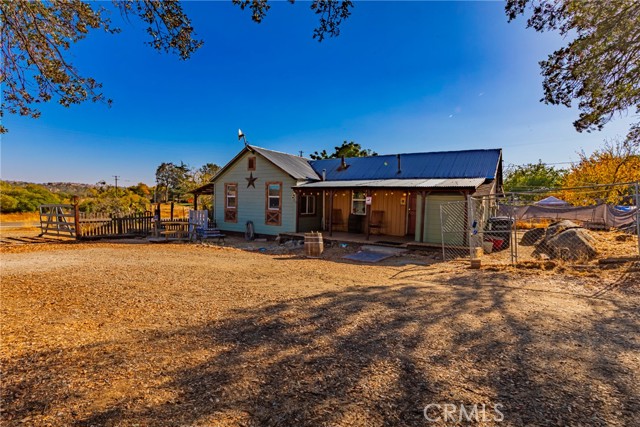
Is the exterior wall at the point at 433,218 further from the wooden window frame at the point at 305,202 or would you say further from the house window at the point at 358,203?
the wooden window frame at the point at 305,202

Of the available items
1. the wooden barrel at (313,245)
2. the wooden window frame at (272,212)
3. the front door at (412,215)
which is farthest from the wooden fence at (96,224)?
the front door at (412,215)

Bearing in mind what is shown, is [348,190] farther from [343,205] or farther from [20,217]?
[20,217]

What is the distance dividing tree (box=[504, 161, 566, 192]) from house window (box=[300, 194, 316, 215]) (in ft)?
91.2

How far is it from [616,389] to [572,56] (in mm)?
8743

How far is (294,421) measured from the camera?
238 cm

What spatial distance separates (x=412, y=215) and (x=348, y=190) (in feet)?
10.7

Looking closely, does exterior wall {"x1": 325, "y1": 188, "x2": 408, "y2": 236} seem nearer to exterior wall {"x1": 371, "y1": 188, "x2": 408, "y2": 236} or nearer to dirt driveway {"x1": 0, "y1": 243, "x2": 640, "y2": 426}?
exterior wall {"x1": 371, "y1": 188, "x2": 408, "y2": 236}

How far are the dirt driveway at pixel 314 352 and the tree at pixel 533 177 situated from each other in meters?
35.1

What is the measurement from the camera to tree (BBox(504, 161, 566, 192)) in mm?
36156

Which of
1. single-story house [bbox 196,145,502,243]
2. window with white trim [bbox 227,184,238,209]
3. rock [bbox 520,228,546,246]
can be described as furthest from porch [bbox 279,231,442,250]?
rock [bbox 520,228,546,246]

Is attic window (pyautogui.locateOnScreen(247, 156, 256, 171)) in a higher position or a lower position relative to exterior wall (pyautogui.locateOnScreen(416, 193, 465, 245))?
higher

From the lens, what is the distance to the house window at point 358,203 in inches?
636

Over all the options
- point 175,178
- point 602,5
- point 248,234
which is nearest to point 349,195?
point 248,234

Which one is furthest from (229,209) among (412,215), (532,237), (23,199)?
(23,199)
